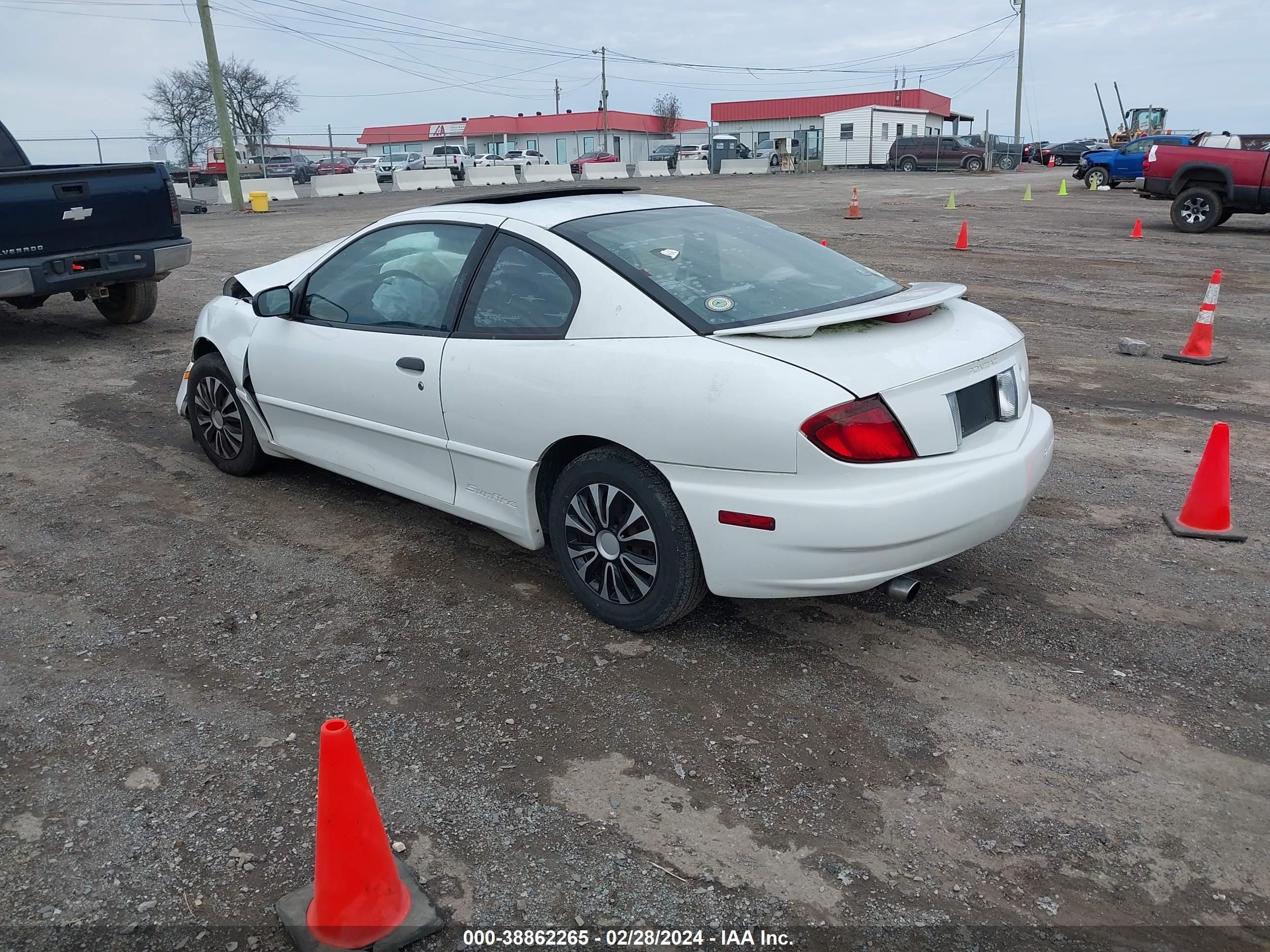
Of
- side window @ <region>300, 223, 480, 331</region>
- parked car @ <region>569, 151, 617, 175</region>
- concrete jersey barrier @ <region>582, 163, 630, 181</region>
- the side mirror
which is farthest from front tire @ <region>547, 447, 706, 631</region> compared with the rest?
parked car @ <region>569, 151, 617, 175</region>

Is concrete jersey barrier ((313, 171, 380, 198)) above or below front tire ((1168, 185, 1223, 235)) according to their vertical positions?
above

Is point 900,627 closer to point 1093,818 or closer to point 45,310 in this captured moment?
point 1093,818

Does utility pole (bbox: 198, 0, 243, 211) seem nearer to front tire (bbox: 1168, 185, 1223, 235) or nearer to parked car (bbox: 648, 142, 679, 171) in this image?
parked car (bbox: 648, 142, 679, 171)

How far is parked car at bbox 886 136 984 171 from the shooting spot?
44656 millimetres

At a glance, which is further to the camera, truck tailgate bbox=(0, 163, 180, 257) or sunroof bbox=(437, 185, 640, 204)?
truck tailgate bbox=(0, 163, 180, 257)

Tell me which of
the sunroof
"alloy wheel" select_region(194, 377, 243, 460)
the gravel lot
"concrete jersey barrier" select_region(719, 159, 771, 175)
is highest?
"concrete jersey barrier" select_region(719, 159, 771, 175)

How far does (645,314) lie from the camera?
11.8 feet

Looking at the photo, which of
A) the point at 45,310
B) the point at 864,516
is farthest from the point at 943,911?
the point at 45,310

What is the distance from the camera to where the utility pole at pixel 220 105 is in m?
28.2

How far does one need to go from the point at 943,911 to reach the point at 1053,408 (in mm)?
5309

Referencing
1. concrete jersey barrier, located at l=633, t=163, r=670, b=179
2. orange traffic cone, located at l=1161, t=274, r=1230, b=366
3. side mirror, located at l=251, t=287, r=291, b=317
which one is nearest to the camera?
side mirror, located at l=251, t=287, r=291, b=317

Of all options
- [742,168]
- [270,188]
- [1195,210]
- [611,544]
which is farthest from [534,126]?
[611,544]

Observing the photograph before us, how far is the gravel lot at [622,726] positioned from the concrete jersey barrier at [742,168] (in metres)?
43.4

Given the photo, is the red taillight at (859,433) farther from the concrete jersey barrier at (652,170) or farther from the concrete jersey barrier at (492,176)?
the concrete jersey barrier at (652,170)
